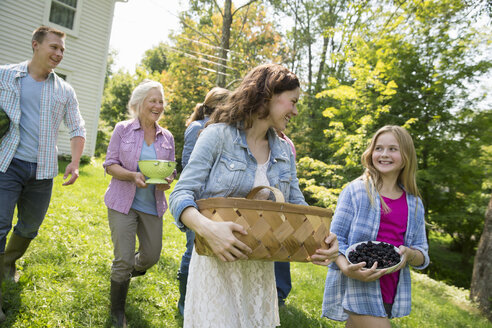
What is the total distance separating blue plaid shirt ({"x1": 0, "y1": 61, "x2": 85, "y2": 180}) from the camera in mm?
2758

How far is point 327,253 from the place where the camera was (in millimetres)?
1518

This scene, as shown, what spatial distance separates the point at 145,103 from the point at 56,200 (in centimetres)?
374

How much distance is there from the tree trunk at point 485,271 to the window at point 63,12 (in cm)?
1280

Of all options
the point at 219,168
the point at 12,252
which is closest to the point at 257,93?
the point at 219,168

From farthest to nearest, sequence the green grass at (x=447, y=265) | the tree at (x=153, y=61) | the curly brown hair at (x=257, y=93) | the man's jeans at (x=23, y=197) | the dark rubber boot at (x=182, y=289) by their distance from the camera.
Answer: the tree at (x=153, y=61) < the green grass at (x=447, y=265) < the dark rubber boot at (x=182, y=289) < the man's jeans at (x=23, y=197) < the curly brown hair at (x=257, y=93)

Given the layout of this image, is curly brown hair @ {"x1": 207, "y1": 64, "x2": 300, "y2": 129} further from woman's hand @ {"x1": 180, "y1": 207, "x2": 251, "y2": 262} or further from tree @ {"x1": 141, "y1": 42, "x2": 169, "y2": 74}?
tree @ {"x1": 141, "y1": 42, "x2": 169, "y2": 74}

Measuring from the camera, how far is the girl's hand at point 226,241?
126cm

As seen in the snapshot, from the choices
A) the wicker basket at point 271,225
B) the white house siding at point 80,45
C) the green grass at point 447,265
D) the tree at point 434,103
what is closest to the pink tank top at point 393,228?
the wicker basket at point 271,225

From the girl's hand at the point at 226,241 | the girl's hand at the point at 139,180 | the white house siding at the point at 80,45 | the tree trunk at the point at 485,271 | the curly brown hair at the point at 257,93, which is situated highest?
the white house siding at the point at 80,45

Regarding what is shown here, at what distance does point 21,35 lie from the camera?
10680mm

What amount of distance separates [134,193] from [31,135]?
3.10 ft

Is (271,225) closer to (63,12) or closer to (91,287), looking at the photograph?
(91,287)

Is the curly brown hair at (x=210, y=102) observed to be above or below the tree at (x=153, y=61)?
below

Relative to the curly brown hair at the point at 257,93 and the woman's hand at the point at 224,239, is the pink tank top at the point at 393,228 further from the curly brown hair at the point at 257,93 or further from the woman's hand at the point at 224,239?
the woman's hand at the point at 224,239
